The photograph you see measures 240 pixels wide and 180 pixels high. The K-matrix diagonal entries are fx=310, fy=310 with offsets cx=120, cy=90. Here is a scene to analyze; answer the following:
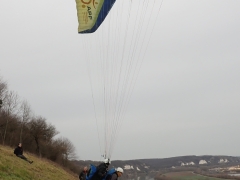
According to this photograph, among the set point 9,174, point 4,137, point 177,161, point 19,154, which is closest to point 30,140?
point 4,137

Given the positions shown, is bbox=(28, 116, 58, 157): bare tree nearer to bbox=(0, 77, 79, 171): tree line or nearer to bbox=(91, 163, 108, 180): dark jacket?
bbox=(0, 77, 79, 171): tree line

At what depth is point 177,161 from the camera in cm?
12862

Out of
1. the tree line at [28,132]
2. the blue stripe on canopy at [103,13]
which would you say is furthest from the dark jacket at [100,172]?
the tree line at [28,132]

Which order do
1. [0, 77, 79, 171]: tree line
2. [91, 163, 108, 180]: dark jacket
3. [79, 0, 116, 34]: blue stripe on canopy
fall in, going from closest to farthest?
[91, 163, 108, 180]: dark jacket → [79, 0, 116, 34]: blue stripe on canopy → [0, 77, 79, 171]: tree line

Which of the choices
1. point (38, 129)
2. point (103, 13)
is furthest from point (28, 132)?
point (103, 13)

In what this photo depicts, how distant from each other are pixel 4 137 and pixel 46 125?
861 cm

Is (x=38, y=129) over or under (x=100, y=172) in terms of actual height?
over

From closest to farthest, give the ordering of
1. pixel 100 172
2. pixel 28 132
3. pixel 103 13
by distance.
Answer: pixel 100 172 → pixel 103 13 → pixel 28 132

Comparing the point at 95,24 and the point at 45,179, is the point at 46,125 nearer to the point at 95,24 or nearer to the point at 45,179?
the point at 45,179

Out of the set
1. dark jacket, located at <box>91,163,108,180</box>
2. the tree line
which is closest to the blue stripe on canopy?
dark jacket, located at <box>91,163,108,180</box>

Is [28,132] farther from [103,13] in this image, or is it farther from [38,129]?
[103,13]

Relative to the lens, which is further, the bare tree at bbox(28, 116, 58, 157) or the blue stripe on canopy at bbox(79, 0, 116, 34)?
the bare tree at bbox(28, 116, 58, 157)

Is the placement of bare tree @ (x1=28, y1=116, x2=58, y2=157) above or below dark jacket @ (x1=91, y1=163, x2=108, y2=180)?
Result: above

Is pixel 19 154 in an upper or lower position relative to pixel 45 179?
upper
